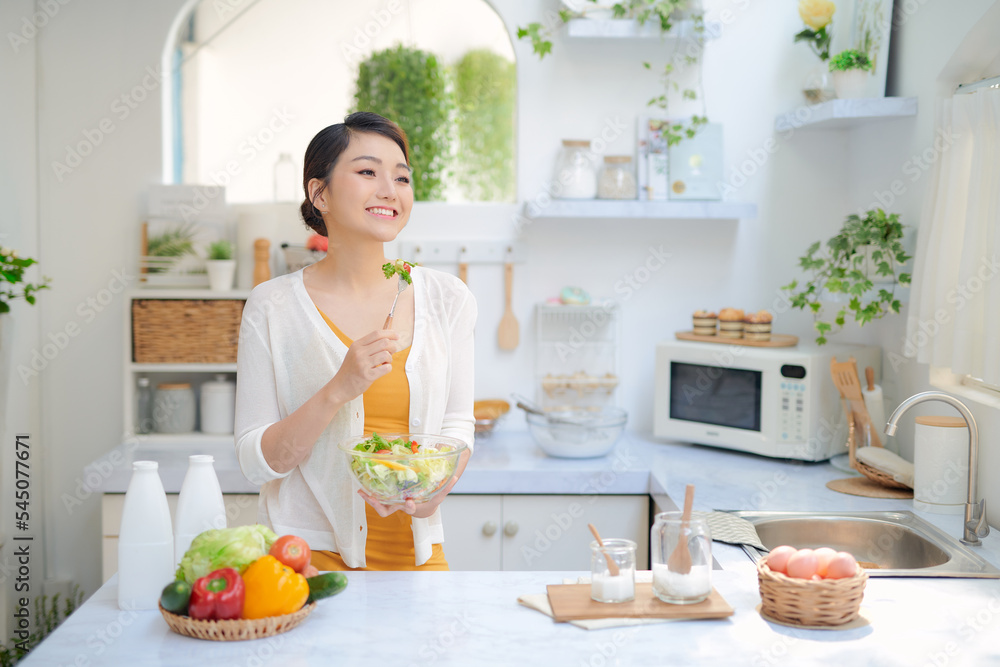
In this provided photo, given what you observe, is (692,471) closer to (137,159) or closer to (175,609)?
(175,609)

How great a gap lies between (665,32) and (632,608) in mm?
2031

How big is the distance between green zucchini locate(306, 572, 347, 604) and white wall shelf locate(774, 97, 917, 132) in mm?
2037

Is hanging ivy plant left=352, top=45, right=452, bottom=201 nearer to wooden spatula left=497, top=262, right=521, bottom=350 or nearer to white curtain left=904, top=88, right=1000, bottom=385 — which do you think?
wooden spatula left=497, top=262, right=521, bottom=350

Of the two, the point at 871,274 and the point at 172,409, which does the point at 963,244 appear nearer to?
the point at 871,274

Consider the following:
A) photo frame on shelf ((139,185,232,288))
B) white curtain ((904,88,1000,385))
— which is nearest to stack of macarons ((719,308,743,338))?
white curtain ((904,88,1000,385))

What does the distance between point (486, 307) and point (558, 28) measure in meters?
0.98

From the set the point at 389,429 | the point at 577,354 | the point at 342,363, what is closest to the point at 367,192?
the point at 342,363

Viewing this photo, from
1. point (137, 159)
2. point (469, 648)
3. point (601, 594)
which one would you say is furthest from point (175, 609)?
point (137, 159)

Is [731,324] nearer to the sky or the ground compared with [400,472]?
nearer to the sky

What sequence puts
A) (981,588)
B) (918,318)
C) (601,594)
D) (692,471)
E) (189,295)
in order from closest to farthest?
(601,594), (981,588), (918,318), (692,471), (189,295)

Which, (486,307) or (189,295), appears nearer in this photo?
(189,295)

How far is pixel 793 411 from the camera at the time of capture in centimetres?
259

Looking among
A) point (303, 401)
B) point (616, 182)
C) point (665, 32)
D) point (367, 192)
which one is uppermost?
point (665, 32)

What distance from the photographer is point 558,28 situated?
9.89ft
